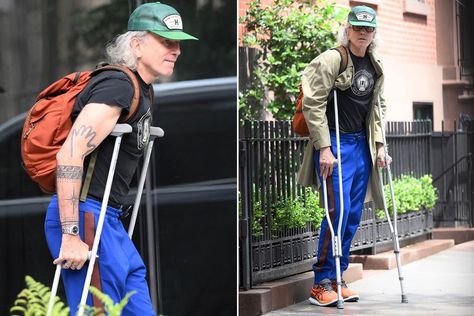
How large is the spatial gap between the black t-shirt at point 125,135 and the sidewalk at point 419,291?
11.0 feet

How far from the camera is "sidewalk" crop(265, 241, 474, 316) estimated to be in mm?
8312

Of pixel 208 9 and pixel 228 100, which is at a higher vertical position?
pixel 208 9

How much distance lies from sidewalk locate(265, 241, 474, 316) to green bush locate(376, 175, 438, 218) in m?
0.54

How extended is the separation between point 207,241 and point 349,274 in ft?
11.6

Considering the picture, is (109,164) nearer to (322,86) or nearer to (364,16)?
(322,86)

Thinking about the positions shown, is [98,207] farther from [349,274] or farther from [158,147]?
[349,274]

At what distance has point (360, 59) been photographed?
27.2ft

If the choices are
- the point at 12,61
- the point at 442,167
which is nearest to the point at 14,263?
the point at 12,61

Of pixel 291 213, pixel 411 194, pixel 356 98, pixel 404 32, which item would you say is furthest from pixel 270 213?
pixel 404 32

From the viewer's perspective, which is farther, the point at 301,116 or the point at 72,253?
the point at 301,116

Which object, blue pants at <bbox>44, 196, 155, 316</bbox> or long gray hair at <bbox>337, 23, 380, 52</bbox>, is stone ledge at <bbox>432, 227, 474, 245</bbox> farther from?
blue pants at <bbox>44, 196, 155, 316</bbox>

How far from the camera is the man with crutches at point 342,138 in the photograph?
26.9 ft

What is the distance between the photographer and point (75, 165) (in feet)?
15.6

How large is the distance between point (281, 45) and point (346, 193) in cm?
293
